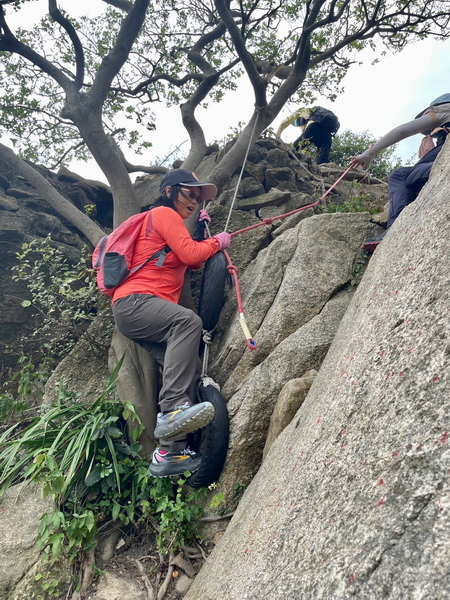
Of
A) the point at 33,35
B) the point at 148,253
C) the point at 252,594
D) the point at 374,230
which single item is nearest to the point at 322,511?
the point at 252,594

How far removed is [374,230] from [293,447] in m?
3.89

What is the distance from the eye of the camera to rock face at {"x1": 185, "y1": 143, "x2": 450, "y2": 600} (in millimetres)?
1492

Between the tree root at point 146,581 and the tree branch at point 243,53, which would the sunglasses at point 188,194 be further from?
the tree root at point 146,581

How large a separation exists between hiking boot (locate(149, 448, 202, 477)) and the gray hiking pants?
0.46 ft

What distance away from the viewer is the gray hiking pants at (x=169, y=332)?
13.3 ft

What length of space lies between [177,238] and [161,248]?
0.23 meters

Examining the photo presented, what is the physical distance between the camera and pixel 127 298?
Answer: 171 inches

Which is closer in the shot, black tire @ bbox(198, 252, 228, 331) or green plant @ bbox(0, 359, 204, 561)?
green plant @ bbox(0, 359, 204, 561)

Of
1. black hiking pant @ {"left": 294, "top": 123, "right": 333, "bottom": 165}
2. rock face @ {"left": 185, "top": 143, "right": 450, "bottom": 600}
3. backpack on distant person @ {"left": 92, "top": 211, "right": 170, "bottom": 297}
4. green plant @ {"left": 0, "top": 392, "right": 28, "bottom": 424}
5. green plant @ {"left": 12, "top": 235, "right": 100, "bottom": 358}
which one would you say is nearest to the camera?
rock face @ {"left": 185, "top": 143, "right": 450, "bottom": 600}

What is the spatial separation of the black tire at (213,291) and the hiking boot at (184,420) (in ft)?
5.44

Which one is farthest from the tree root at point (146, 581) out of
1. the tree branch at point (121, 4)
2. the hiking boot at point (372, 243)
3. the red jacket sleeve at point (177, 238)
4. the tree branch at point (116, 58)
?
the tree branch at point (121, 4)

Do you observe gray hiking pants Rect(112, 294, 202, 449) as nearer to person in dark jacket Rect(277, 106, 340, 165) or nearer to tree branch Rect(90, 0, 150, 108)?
tree branch Rect(90, 0, 150, 108)

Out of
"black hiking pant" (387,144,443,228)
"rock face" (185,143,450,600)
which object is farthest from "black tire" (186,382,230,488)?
"black hiking pant" (387,144,443,228)

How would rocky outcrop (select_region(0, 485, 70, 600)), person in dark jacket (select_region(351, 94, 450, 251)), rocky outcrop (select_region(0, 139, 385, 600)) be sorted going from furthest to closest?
person in dark jacket (select_region(351, 94, 450, 251))
rocky outcrop (select_region(0, 139, 385, 600))
rocky outcrop (select_region(0, 485, 70, 600))
